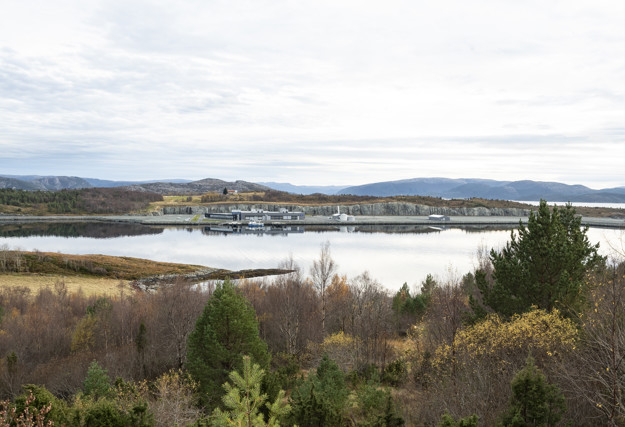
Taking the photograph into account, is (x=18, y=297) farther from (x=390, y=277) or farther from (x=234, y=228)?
(x=234, y=228)

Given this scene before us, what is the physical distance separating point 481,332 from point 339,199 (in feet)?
570

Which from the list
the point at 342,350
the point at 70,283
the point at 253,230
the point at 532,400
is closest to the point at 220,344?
the point at 342,350

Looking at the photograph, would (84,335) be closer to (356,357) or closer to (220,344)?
(220,344)

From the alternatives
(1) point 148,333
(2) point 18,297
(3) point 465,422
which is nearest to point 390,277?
(1) point 148,333

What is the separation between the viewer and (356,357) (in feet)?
80.8

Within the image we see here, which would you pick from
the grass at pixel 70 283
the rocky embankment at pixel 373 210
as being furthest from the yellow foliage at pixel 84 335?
the rocky embankment at pixel 373 210

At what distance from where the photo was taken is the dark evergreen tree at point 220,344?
57.3 feet

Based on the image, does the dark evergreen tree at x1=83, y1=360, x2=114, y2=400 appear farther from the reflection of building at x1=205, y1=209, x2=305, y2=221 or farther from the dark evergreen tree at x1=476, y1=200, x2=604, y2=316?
the reflection of building at x1=205, y1=209, x2=305, y2=221

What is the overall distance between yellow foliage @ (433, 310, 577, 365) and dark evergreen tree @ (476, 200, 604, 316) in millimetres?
1082

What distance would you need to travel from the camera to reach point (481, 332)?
659 inches

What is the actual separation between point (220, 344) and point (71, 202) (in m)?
176

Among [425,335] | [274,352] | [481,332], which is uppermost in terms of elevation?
[481,332]

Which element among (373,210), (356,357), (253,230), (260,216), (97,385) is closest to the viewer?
(97,385)

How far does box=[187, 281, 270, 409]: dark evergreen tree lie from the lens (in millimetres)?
17453
